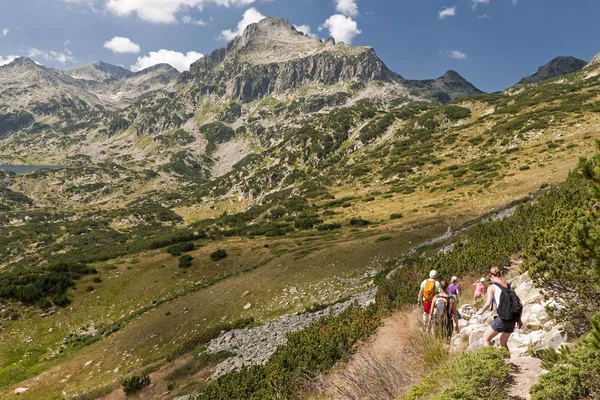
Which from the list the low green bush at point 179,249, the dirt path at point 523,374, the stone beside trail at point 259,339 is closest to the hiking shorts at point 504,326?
the dirt path at point 523,374

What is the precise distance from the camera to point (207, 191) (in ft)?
534

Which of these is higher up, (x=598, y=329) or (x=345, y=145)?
(x=345, y=145)

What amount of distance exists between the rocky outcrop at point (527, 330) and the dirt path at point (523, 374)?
310mm

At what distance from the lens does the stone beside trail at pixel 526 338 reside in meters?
→ 5.65

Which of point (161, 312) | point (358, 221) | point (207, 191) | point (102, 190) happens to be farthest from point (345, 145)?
point (102, 190)

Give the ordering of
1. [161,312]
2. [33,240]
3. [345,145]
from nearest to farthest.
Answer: [161,312] < [33,240] < [345,145]

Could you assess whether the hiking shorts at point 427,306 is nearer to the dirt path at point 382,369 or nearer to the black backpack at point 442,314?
the dirt path at point 382,369

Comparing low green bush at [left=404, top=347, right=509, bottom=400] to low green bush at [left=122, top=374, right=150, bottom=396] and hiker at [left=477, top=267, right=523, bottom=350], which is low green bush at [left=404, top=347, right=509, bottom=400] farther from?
low green bush at [left=122, top=374, right=150, bottom=396]

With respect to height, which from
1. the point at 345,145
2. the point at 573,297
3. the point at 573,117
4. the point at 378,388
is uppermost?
the point at 345,145

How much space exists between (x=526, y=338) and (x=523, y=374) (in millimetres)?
1432

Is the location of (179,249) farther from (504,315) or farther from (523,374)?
(523,374)

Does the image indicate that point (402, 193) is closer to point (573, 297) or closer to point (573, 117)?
point (573, 117)

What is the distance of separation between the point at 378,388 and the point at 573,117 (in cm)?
7501

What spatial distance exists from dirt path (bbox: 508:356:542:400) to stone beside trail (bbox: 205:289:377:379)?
893 centimetres
